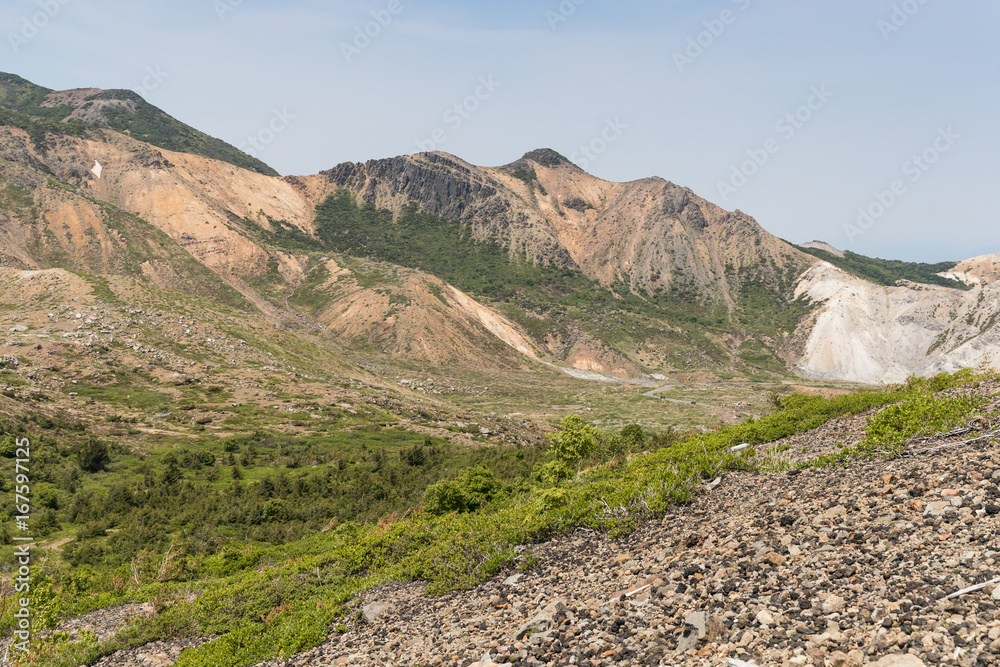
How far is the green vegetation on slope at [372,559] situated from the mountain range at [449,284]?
2750 inches

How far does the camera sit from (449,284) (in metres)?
149

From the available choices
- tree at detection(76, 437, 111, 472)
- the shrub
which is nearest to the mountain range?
tree at detection(76, 437, 111, 472)

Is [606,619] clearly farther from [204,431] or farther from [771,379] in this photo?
[771,379]

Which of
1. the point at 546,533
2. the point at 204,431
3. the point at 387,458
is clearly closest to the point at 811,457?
the point at 546,533

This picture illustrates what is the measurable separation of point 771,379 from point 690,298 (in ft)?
203

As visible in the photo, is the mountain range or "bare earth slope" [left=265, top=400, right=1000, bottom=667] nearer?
"bare earth slope" [left=265, top=400, right=1000, bottom=667]

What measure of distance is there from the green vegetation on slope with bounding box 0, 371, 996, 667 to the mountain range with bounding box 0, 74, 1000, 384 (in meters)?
69.8

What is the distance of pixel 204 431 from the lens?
148 ft

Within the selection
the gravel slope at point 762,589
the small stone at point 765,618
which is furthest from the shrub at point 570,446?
the small stone at point 765,618

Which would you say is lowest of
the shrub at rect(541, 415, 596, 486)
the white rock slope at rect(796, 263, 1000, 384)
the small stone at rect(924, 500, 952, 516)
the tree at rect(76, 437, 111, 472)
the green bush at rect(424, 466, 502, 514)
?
the tree at rect(76, 437, 111, 472)

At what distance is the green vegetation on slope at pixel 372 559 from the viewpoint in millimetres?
12258

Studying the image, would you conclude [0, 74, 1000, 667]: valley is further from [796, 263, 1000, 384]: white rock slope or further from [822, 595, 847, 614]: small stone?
[796, 263, 1000, 384]: white rock slope

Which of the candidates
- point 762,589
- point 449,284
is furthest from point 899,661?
point 449,284

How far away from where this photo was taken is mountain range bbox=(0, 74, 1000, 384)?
113 metres
